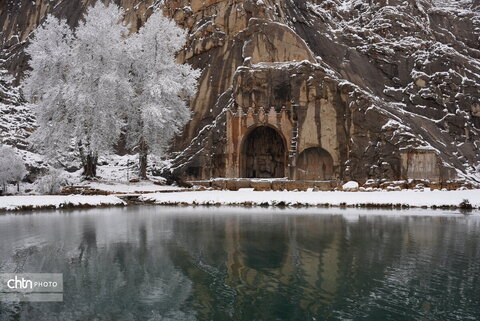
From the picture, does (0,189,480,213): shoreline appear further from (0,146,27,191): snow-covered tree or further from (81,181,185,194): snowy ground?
(0,146,27,191): snow-covered tree

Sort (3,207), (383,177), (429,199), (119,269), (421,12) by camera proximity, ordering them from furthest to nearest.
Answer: (421,12)
(383,177)
(429,199)
(3,207)
(119,269)

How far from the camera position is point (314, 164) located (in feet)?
148

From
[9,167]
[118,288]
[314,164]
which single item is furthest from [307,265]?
[314,164]

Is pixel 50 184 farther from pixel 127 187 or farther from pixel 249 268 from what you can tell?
pixel 249 268

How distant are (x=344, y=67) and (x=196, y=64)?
68.1 ft

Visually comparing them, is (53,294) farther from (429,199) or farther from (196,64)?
(196,64)

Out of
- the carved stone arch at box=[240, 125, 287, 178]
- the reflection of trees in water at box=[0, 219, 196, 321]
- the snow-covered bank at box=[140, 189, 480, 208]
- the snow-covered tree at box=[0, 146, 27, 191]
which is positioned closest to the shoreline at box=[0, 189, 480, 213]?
the snow-covered bank at box=[140, 189, 480, 208]

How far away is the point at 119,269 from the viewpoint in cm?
1050

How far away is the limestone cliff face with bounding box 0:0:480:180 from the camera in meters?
42.1

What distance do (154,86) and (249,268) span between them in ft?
94.2

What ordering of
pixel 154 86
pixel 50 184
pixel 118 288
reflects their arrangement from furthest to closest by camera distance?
pixel 154 86 → pixel 50 184 → pixel 118 288

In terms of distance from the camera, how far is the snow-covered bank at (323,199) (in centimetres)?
2695

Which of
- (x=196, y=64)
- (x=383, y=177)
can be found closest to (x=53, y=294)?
(x=383, y=177)

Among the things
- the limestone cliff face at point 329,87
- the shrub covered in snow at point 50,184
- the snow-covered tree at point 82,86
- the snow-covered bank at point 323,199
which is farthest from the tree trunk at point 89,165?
the limestone cliff face at point 329,87
